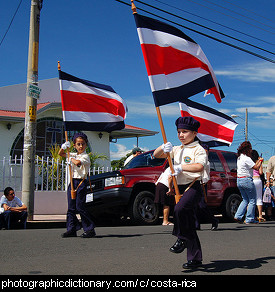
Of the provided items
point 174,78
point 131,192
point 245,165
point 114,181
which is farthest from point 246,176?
point 174,78

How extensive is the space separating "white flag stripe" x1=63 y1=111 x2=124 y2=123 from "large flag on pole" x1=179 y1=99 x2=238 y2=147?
1565 millimetres

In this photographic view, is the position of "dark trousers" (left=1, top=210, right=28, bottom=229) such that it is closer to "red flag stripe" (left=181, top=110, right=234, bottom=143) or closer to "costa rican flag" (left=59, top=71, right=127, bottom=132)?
"costa rican flag" (left=59, top=71, right=127, bottom=132)

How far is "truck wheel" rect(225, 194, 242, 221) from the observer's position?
1094cm

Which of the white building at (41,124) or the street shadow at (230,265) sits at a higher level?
the white building at (41,124)

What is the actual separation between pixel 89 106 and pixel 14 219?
116 inches

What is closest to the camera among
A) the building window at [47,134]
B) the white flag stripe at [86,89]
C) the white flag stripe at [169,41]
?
the white flag stripe at [169,41]

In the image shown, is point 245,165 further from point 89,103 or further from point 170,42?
point 170,42

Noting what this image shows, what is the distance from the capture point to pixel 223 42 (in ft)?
51.0

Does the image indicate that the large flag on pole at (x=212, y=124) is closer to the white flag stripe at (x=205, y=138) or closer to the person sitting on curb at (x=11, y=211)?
the white flag stripe at (x=205, y=138)

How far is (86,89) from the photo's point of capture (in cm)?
885

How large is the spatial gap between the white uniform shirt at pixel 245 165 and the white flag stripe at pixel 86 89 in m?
3.05

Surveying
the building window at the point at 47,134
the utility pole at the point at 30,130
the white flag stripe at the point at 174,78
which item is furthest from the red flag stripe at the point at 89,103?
the building window at the point at 47,134

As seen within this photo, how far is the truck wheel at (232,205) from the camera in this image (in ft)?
35.9
